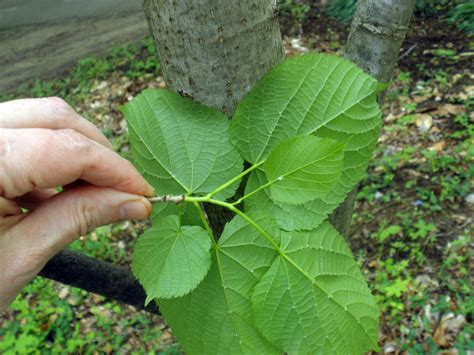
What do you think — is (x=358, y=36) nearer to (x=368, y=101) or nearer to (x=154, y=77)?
(x=368, y=101)

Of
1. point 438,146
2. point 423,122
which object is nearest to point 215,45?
point 438,146

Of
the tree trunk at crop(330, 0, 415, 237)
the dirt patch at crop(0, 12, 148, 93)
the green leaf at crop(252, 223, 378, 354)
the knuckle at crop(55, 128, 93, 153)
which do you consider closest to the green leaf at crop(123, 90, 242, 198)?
the knuckle at crop(55, 128, 93, 153)

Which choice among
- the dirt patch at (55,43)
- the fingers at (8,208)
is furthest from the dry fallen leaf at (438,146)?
the dirt patch at (55,43)

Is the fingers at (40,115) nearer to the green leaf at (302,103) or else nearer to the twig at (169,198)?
the twig at (169,198)

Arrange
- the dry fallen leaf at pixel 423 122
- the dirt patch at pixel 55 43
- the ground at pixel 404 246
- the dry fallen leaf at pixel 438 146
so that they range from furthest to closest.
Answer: the dirt patch at pixel 55 43, the dry fallen leaf at pixel 423 122, the dry fallen leaf at pixel 438 146, the ground at pixel 404 246

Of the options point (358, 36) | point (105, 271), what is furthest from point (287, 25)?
point (105, 271)

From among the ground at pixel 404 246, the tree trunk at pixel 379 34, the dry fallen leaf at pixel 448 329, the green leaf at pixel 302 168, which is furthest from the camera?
the ground at pixel 404 246
